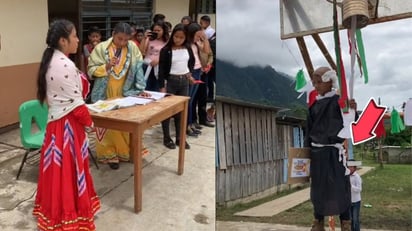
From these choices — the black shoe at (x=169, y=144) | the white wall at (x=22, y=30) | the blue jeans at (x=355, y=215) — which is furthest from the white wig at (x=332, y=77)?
the white wall at (x=22, y=30)

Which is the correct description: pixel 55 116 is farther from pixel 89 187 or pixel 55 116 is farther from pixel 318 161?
pixel 318 161

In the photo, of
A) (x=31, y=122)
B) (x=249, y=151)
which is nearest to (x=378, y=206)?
(x=249, y=151)

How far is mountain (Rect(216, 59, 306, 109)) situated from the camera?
103 cm

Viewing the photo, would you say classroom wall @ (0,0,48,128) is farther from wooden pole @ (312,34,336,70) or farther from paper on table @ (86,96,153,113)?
wooden pole @ (312,34,336,70)

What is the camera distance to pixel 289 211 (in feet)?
3.66

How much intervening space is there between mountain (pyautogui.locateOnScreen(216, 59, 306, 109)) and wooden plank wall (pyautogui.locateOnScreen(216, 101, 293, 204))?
29 millimetres

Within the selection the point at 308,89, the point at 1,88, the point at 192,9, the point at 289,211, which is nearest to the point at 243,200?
the point at 289,211

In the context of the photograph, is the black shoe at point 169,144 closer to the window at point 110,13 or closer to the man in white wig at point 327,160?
the window at point 110,13

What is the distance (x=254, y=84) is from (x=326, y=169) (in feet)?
0.87

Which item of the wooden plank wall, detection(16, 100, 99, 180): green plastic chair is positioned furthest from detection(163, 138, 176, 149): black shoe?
the wooden plank wall

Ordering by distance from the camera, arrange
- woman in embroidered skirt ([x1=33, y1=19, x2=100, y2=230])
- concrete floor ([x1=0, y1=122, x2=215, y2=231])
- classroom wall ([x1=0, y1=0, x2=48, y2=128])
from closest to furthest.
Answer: woman in embroidered skirt ([x1=33, y1=19, x2=100, y2=230]), concrete floor ([x1=0, y1=122, x2=215, y2=231]), classroom wall ([x1=0, y1=0, x2=48, y2=128])

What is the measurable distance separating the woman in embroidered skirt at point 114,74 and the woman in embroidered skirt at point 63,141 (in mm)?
586

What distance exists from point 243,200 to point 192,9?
9.40 feet

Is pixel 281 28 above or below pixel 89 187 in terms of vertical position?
above
